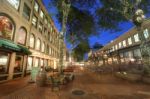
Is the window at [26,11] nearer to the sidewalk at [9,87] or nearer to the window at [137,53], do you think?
the sidewalk at [9,87]

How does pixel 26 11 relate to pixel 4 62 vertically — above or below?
above

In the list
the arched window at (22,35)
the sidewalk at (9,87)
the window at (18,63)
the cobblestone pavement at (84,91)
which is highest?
the arched window at (22,35)

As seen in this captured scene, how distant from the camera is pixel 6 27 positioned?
420 inches

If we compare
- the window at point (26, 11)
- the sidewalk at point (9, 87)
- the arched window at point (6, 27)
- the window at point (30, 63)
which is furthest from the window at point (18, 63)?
the window at point (26, 11)

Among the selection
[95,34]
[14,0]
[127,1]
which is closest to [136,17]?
[127,1]

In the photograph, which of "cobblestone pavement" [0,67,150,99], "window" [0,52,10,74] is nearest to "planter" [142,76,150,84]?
"cobblestone pavement" [0,67,150,99]

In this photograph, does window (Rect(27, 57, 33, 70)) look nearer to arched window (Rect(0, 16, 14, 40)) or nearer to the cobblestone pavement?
arched window (Rect(0, 16, 14, 40))

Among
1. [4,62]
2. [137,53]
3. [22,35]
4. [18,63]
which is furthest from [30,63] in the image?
[137,53]

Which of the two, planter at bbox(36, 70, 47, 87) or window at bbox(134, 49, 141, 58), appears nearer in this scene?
planter at bbox(36, 70, 47, 87)

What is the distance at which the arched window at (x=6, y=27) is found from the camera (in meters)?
10.1

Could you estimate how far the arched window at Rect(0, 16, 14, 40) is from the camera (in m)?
10.1

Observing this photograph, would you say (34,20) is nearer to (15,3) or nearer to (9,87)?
(15,3)

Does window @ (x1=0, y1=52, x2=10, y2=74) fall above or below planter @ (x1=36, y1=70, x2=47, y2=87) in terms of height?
above

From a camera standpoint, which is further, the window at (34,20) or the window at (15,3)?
the window at (34,20)
